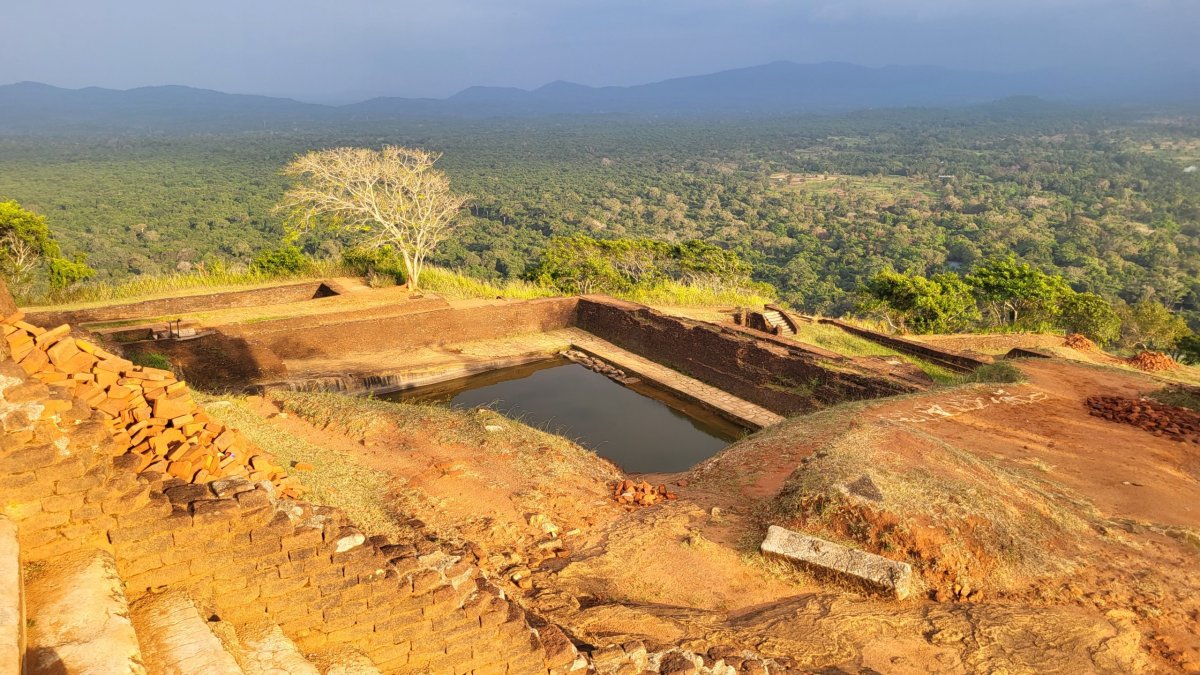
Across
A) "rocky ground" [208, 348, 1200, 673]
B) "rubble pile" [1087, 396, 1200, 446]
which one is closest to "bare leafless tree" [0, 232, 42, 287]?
"rocky ground" [208, 348, 1200, 673]

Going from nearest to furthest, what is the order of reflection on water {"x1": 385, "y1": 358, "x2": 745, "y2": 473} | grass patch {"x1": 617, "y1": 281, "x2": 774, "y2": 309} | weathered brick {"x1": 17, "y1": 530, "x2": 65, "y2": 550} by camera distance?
1. weathered brick {"x1": 17, "y1": 530, "x2": 65, "y2": 550}
2. reflection on water {"x1": 385, "y1": 358, "x2": 745, "y2": 473}
3. grass patch {"x1": 617, "y1": 281, "x2": 774, "y2": 309}

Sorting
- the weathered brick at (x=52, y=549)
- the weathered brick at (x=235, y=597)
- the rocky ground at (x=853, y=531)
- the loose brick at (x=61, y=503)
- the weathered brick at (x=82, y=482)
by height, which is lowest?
the rocky ground at (x=853, y=531)

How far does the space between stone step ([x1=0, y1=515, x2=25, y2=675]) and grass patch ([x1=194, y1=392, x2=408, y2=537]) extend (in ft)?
7.69

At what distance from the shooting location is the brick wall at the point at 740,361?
967 cm

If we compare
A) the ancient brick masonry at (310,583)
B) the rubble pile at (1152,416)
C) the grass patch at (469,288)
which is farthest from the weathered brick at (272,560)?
the grass patch at (469,288)

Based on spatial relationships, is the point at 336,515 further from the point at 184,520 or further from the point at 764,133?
the point at 764,133

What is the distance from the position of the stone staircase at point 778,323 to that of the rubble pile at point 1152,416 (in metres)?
5.36

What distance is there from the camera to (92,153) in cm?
8862

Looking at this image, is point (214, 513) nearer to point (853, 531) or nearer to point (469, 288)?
point (853, 531)

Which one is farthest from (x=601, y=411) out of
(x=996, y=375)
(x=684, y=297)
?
(x=684, y=297)

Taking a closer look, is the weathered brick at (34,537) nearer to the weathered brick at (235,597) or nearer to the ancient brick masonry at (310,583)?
the ancient brick masonry at (310,583)

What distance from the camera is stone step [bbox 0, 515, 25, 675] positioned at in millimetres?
1831

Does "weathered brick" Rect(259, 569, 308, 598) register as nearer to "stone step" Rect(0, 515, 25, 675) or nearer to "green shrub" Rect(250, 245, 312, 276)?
"stone step" Rect(0, 515, 25, 675)

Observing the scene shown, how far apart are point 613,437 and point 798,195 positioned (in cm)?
5717
